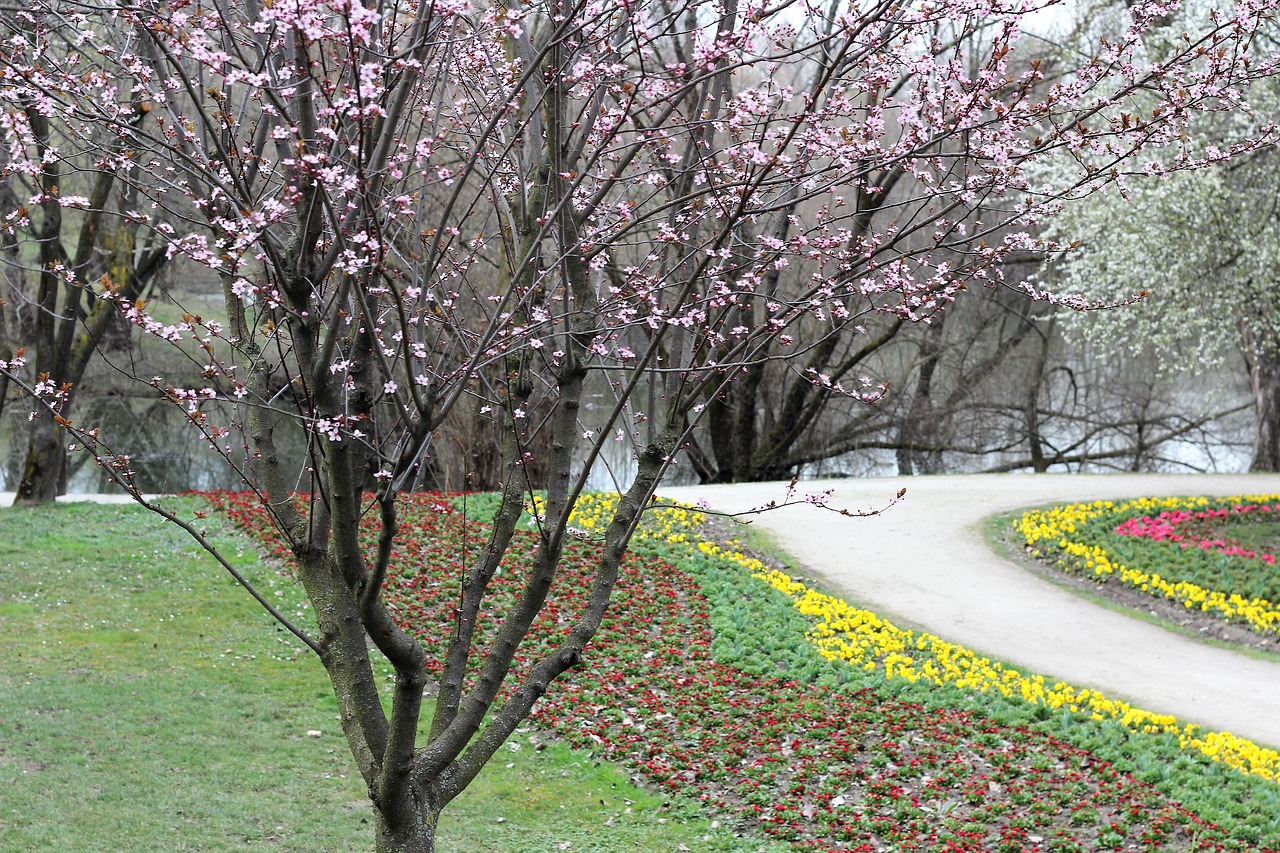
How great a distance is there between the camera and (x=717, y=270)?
2820mm

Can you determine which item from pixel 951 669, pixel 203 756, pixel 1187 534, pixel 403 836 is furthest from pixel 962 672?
pixel 403 836

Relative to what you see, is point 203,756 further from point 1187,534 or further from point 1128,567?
point 1187,534

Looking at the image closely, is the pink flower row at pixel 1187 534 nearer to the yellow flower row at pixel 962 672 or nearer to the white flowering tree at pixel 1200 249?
the white flowering tree at pixel 1200 249

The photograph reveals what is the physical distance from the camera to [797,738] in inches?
256

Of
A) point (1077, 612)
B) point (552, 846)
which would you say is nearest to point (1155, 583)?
point (1077, 612)

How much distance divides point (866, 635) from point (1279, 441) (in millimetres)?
11668

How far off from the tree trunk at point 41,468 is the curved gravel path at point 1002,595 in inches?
281

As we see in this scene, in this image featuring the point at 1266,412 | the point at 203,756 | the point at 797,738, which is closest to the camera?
the point at 203,756

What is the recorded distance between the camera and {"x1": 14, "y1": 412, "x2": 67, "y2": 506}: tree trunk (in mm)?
12477

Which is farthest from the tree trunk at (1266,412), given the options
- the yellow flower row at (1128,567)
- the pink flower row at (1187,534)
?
the pink flower row at (1187,534)

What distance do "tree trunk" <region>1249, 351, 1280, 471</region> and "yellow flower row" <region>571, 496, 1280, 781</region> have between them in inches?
393

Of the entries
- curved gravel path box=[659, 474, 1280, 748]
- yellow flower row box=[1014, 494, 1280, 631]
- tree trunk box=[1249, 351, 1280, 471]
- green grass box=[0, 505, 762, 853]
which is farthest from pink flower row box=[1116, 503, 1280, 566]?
green grass box=[0, 505, 762, 853]

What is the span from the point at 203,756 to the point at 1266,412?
15810mm

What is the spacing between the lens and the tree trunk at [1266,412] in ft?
52.5
